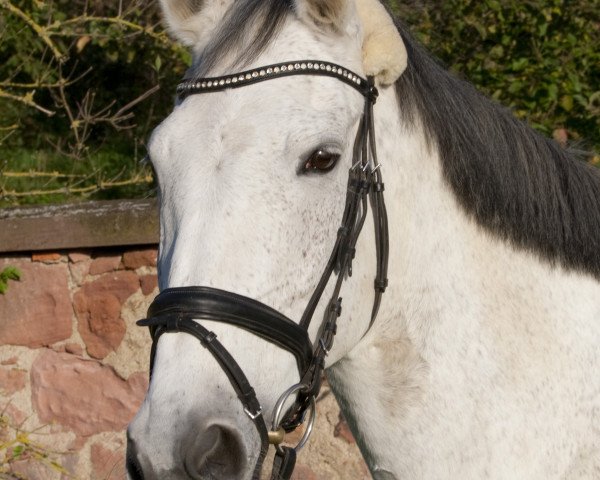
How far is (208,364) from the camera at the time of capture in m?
1.75

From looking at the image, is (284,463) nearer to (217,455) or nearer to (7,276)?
(217,455)

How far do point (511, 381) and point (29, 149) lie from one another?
518 cm

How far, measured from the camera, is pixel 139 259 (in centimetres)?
384

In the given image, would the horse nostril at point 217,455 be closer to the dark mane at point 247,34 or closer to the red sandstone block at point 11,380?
the dark mane at point 247,34

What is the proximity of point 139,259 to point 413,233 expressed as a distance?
76.6 inches

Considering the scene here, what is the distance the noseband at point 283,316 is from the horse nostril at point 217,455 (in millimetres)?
65

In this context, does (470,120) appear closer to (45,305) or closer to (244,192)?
(244,192)

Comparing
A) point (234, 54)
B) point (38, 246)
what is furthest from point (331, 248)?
point (38, 246)

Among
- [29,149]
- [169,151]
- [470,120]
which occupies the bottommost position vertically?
[29,149]

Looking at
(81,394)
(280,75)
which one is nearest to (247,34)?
(280,75)

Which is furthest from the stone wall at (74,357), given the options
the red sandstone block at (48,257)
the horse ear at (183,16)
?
the horse ear at (183,16)

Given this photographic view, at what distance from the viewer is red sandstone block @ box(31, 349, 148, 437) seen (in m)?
3.92

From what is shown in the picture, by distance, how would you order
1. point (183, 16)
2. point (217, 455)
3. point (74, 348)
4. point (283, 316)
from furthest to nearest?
1. point (74, 348)
2. point (183, 16)
3. point (283, 316)
4. point (217, 455)

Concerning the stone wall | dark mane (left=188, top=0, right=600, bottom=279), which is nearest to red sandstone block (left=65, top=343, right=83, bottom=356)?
the stone wall
